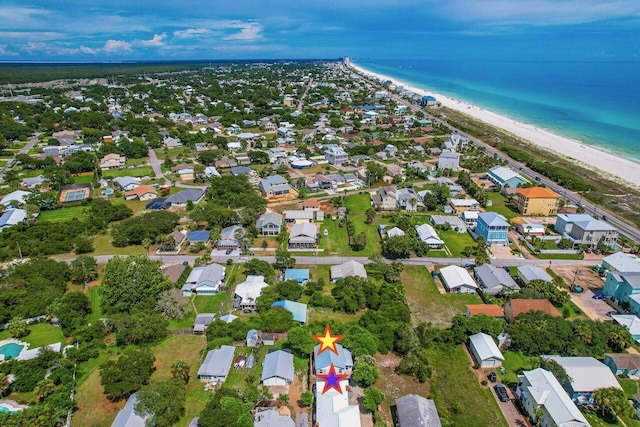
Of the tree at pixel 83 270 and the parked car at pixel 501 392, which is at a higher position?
the tree at pixel 83 270

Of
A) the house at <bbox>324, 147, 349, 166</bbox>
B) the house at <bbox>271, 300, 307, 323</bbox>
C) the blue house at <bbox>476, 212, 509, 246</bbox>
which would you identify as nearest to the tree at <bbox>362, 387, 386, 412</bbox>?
the house at <bbox>271, 300, 307, 323</bbox>

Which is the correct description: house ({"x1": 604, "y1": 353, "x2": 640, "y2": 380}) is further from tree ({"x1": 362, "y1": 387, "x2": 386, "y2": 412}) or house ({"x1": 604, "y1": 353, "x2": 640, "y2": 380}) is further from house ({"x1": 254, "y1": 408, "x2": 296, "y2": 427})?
house ({"x1": 254, "y1": 408, "x2": 296, "y2": 427})

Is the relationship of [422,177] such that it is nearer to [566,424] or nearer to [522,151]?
[522,151]

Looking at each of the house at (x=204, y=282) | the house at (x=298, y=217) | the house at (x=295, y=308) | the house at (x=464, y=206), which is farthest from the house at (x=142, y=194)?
the house at (x=464, y=206)

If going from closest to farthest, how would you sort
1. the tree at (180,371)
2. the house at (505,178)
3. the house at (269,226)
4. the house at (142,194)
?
the tree at (180,371), the house at (269,226), the house at (142,194), the house at (505,178)

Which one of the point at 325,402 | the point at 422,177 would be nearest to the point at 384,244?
the point at 325,402

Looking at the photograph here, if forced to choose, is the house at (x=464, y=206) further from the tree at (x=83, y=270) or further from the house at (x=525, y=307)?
the tree at (x=83, y=270)

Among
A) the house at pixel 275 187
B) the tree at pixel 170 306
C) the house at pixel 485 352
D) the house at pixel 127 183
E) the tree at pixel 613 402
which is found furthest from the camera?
the house at pixel 127 183
